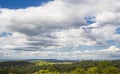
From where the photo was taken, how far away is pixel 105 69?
177 meters

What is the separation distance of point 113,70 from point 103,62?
36.4 feet

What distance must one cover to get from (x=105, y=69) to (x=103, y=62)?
908 centimetres

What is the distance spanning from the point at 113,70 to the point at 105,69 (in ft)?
22.3

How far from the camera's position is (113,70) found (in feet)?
583

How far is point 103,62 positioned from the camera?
18450 cm
